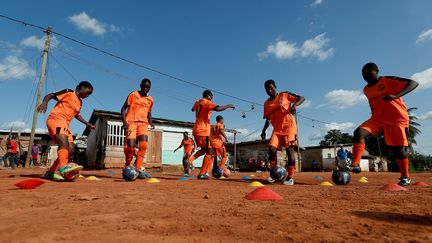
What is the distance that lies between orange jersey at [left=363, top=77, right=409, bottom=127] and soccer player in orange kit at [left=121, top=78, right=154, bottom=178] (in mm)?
4544

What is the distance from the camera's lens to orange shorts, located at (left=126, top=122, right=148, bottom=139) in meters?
6.31

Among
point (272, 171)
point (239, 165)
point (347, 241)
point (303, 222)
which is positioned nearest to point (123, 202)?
point (303, 222)

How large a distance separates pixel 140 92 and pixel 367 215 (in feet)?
18.1

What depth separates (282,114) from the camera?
20.1 feet

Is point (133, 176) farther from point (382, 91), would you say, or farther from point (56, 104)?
point (382, 91)

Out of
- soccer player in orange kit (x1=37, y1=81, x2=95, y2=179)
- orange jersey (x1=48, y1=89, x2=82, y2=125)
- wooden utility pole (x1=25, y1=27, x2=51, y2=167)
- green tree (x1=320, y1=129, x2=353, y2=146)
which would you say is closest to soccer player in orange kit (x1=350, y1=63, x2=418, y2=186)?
soccer player in orange kit (x1=37, y1=81, x2=95, y2=179)

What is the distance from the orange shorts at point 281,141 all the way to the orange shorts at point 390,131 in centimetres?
133

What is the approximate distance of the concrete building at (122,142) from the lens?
17984 millimetres

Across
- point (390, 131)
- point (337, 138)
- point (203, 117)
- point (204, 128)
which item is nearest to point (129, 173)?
point (204, 128)

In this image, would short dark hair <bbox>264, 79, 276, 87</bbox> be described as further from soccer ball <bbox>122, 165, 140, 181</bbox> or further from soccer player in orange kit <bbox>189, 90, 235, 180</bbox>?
soccer ball <bbox>122, 165, 140, 181</bbox>

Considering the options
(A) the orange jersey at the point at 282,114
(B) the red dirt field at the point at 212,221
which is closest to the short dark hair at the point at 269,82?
(A) the orange jersey at the point at 282,114

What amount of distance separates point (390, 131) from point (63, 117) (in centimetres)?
584

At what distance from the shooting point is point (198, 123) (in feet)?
23.4

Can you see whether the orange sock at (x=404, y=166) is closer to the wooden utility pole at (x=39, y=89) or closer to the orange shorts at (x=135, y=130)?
the orange shorts at (x=135, y=130)
